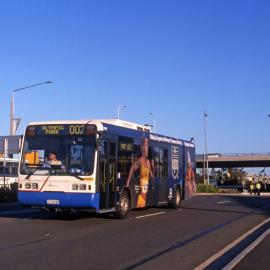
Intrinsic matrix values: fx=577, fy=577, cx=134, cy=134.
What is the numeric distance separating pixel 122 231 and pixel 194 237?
2.13 meters

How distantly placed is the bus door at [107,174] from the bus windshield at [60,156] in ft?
1.72

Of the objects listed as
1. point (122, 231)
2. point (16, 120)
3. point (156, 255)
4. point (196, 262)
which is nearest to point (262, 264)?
point (196, 262)

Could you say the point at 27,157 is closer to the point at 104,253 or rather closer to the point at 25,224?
the point at 25,224

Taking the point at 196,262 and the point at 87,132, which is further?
the point at 87,132

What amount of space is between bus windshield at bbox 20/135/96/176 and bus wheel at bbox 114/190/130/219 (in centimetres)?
243

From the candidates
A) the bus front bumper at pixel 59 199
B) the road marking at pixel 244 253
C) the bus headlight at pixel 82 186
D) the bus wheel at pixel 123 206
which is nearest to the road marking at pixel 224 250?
the road marking at pixel 244 253

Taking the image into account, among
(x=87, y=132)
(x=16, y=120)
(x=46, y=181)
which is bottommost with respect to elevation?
(x=46, y=181)

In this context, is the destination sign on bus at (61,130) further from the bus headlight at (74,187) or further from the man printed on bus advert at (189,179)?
the man printed on bus advert at (189,179)

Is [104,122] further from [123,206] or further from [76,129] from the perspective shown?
[123,206]

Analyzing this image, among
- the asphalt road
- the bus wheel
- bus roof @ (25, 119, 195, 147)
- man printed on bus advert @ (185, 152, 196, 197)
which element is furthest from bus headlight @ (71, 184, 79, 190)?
man printed on bus advert @ (185, 152, 196, 197)

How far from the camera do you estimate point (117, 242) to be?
43.8 feet

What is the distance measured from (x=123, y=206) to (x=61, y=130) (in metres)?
3.56

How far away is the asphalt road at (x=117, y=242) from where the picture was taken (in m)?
10.5

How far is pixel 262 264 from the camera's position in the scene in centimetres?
1048
